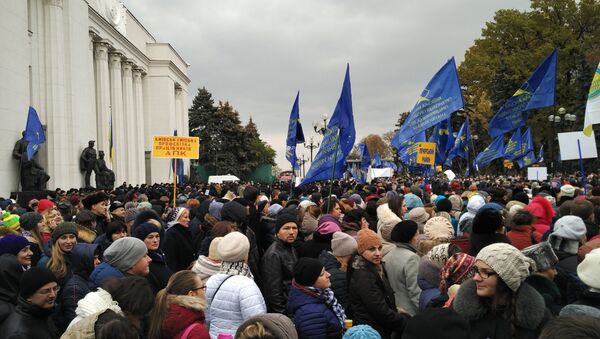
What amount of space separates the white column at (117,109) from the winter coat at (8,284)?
3437 centimetres

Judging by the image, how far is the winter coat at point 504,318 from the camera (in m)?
2.92

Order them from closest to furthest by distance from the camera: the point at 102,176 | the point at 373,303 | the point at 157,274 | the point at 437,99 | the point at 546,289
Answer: the point at 546,289 → the point at 373,303 → the point at 157,274 → the point at 437,99 → the point at 102,176

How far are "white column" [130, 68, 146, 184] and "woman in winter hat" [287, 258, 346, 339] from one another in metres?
41.0

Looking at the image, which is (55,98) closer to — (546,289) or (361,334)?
(361,334)

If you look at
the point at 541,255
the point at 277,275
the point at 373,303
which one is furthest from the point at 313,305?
the point at 541,255

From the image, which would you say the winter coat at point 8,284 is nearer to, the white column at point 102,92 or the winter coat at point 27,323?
the winter coat at point 27,323

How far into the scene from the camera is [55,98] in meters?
25.0

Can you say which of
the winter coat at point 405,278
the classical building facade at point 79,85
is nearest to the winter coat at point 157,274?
the winter coat at point 405,278

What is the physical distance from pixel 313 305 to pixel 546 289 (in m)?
1.63

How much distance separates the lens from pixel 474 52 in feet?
148

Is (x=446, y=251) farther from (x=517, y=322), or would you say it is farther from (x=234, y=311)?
(x=234, y=311)

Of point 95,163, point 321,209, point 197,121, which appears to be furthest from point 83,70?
point 197,121

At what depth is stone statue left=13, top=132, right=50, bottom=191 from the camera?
2016cm

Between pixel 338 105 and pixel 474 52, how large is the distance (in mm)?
40537
